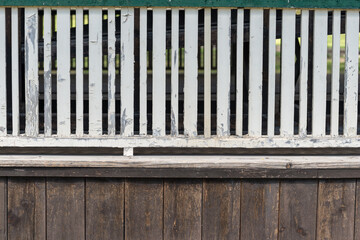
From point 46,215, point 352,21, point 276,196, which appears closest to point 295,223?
point 276,196

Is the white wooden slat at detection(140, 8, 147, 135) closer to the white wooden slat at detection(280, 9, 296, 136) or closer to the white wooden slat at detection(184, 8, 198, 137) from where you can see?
the white wooden slat at detection(184, 8, 198, 137)

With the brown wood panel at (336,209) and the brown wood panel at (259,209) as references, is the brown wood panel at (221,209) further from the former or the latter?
the brown wood panel at (336,209)

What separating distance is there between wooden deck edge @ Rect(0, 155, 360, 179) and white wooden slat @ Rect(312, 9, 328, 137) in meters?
0.25

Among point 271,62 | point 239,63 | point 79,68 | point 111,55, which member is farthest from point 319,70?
point 79,68

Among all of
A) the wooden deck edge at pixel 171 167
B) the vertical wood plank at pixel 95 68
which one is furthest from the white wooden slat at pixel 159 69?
the vertical wood plank at pixel 95 68

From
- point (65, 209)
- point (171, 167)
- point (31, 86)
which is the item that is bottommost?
point (65, 209)

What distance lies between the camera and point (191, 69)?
13.7ft

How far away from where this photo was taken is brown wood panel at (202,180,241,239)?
427cm

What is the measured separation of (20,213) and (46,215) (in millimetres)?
174

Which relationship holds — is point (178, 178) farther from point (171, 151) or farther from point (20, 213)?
point (20, 213)

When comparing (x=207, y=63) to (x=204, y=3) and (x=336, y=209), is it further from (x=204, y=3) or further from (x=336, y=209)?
(x=336, y=209)

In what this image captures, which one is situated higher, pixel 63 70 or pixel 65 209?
pixel 63 70

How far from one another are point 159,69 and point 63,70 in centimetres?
62

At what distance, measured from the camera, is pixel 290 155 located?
4477 millimetres
